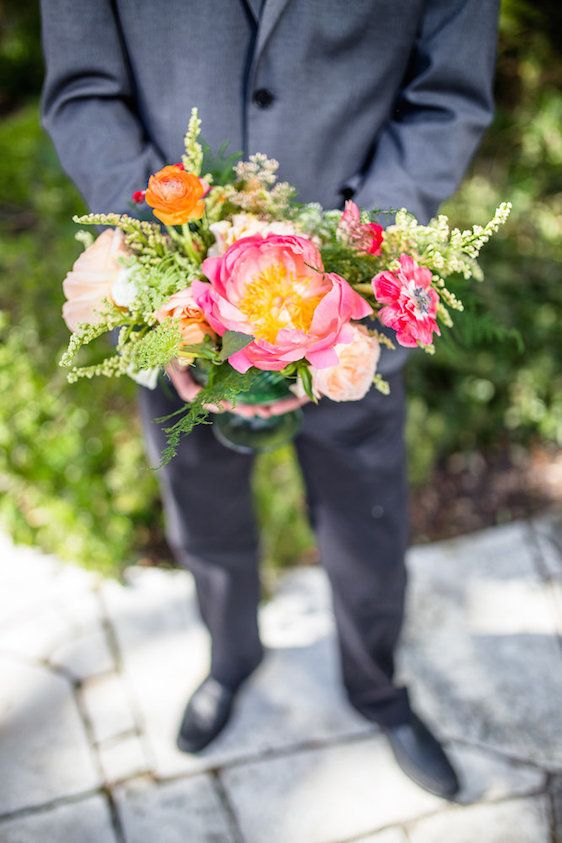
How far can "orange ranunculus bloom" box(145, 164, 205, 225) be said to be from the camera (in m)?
1.00

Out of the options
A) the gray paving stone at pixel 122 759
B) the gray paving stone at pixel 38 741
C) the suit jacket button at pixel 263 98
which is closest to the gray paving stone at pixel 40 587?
the gray paving stone at pixel 38 741

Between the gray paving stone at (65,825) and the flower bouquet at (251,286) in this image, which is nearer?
the flower bouquet at (251,286)

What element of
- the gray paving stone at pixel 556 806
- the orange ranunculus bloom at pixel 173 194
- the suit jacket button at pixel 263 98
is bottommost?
the gray paving stone at pixel 556 806

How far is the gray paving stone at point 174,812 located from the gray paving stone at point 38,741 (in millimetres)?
120

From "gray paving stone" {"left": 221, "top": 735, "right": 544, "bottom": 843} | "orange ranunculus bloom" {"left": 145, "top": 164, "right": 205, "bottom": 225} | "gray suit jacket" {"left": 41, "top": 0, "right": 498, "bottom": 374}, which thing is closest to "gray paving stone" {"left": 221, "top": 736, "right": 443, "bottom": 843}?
"gray paving stone" {"left": 221, "top": 735, "right": 544, "bottom": 843}

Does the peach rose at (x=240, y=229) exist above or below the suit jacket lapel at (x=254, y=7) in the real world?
below

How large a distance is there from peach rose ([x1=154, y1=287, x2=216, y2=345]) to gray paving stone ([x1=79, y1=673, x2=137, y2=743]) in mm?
1305

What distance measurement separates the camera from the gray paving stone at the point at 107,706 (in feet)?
6.20

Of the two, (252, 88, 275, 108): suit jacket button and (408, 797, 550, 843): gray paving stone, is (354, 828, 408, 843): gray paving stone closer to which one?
(408, 797, 550, 843): gray paving stone

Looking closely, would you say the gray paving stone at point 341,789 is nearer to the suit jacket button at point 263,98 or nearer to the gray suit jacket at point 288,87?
the gray suit jacket at point 288,87

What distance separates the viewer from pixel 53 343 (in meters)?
2.43

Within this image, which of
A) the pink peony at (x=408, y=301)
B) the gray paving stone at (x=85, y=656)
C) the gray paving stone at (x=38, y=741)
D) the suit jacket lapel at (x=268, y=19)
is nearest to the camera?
the pink peony at (x=408, y=301)

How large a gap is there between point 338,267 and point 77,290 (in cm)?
40

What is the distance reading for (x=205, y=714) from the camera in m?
1.84
